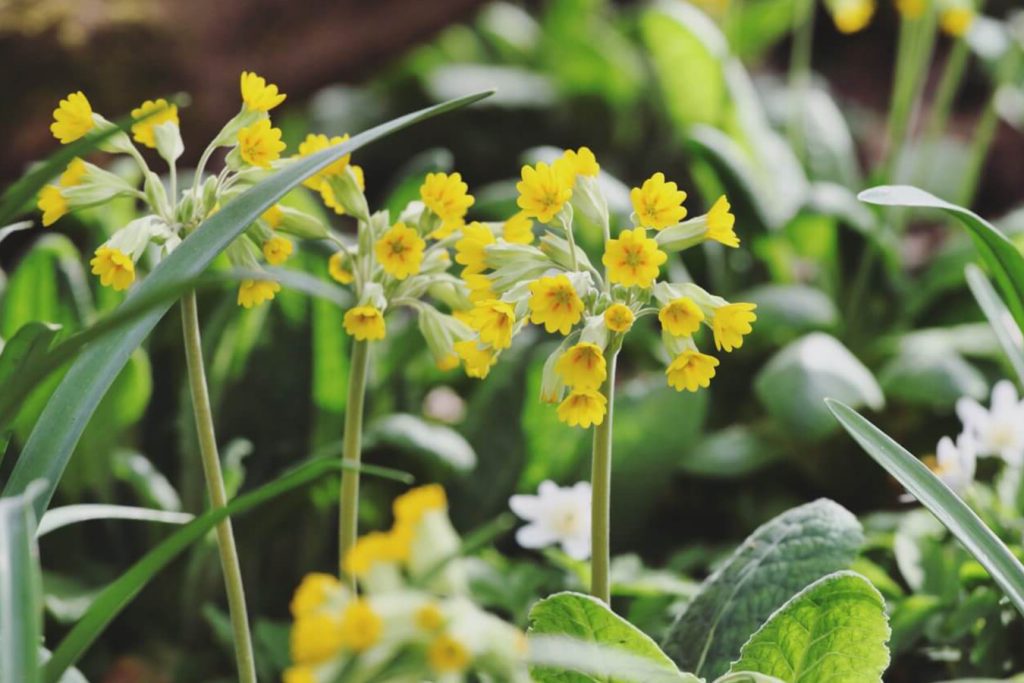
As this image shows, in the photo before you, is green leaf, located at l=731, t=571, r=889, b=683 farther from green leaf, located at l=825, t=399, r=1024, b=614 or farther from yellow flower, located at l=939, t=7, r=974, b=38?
yellow flower, located at l=939, t=7, r=974, b=38

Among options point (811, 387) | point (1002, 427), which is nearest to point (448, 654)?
point (1002, 427)

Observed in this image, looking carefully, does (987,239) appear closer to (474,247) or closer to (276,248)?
(474,247)

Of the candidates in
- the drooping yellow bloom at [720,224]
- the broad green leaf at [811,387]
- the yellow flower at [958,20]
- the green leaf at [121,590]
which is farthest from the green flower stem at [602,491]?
the yellow flower at [958,20]

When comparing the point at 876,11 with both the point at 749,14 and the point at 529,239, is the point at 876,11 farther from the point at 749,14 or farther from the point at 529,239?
the point at 529,239

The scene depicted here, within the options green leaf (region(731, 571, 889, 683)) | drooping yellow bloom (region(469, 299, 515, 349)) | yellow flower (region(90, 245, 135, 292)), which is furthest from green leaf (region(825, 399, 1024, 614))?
yellow flower (region(90, 245, 135, 292))

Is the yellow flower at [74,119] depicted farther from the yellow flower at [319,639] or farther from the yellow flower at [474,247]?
the yellow flower at [319,639]

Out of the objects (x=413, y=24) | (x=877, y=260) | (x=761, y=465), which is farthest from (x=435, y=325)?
(x=413, y=24)
